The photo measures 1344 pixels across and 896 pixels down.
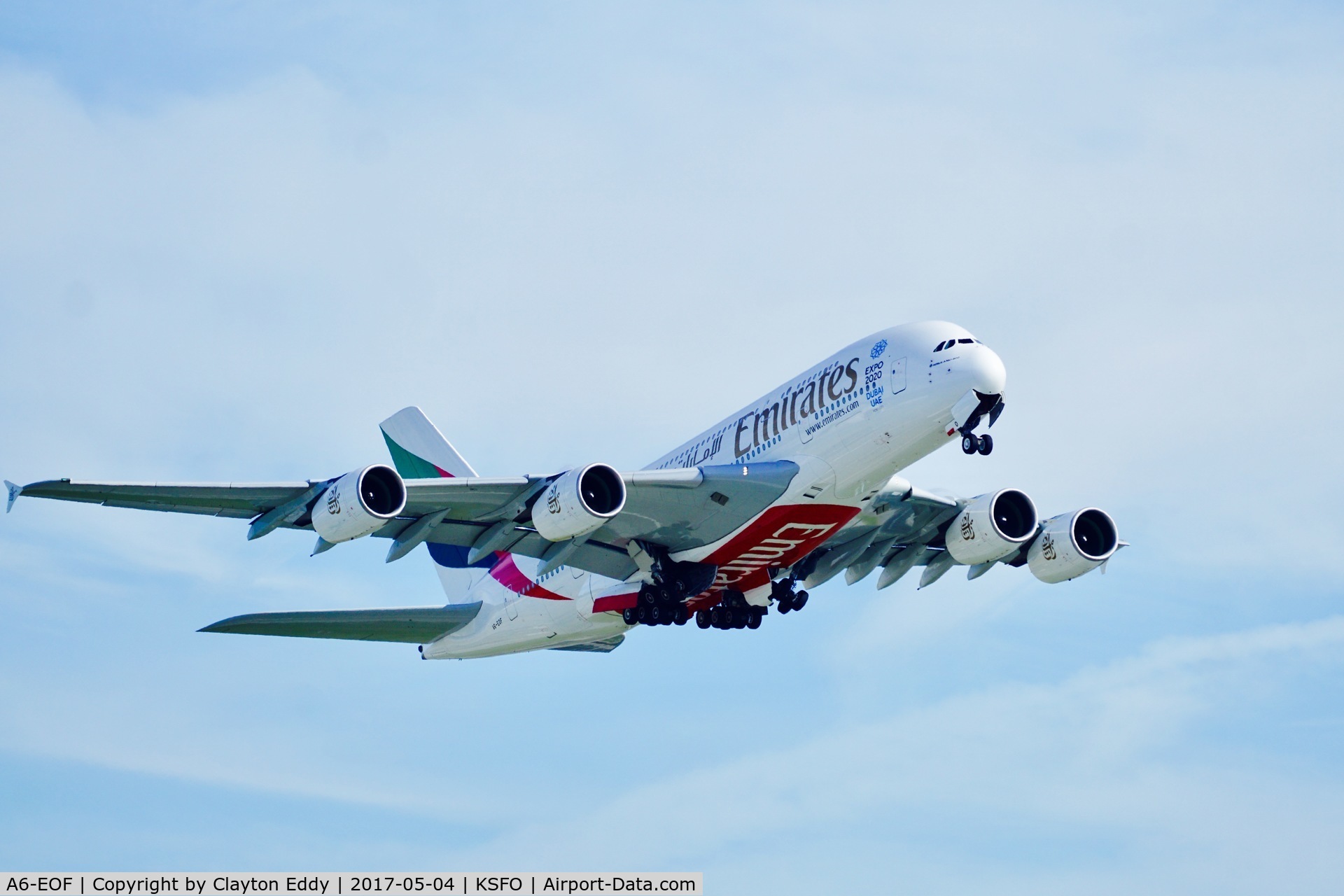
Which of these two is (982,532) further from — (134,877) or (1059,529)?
(134,877)

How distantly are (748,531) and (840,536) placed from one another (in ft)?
14.6

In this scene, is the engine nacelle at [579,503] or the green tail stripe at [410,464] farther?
the green tail stripe at [410,464]

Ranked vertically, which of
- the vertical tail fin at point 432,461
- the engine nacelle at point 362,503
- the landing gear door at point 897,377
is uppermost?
the vertical tail fin at point 432,461

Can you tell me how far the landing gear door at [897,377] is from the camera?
103 feet

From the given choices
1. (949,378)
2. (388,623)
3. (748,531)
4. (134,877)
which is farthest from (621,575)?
(134,877)

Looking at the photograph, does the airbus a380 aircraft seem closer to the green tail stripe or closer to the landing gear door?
the landing gear door

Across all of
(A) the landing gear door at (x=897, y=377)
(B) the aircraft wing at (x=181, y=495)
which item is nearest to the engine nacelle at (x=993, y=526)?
(A) the landing gear door at (x=897, y=377)

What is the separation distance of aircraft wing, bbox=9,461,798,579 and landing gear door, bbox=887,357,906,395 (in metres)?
2.84

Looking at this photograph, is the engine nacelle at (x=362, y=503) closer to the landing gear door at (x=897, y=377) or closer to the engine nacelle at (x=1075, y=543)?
the landing gear door at (x=897, y=377)

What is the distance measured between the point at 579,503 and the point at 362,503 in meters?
4.23

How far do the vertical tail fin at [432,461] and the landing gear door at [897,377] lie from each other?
15.3 m

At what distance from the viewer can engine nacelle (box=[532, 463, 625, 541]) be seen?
31297 millimetres

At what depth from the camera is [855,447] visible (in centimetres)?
3212

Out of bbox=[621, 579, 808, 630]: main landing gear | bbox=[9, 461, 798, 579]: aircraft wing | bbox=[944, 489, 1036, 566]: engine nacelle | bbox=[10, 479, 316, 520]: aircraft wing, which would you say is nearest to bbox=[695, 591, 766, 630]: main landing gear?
bbox=[621, 579, 808, 630]: main landing gear
